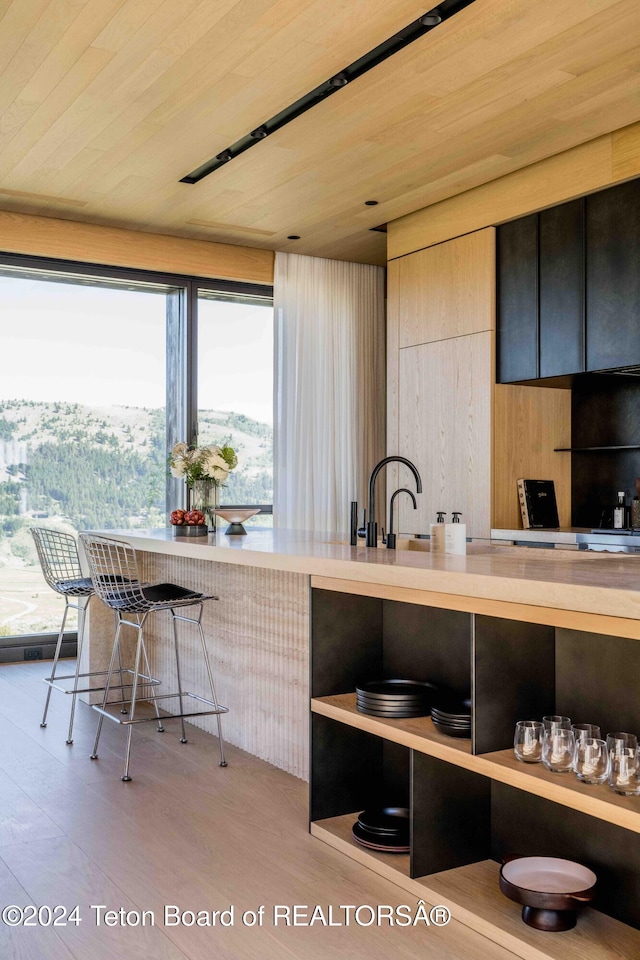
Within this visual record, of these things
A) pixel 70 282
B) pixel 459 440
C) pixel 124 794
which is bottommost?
pixel 124 794

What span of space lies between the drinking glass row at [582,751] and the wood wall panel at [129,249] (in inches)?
179

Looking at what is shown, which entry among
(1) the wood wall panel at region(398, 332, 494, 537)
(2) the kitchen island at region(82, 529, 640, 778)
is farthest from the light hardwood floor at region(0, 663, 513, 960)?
(1) the wood wall panel at region(398, 332, 494, 537)

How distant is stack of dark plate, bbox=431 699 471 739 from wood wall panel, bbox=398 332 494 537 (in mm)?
2640

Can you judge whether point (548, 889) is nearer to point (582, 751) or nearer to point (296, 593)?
point (582, 751)

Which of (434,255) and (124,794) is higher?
(434,255)

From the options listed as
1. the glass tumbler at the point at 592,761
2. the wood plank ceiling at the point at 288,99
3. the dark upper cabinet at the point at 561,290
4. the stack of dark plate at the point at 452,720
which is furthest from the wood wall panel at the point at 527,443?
the glass tumbler at the point at 592,761

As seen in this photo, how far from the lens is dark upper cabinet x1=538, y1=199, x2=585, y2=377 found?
4.60 meters

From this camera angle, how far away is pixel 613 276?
4.41m

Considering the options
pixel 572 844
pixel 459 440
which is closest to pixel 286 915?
pixel 572 844

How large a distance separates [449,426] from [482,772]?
10.8 feet

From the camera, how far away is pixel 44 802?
10.2 ft

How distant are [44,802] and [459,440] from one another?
3.07 meters

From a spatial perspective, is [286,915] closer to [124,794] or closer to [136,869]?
[136,869]

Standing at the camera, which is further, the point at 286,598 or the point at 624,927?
the point at 286,598
